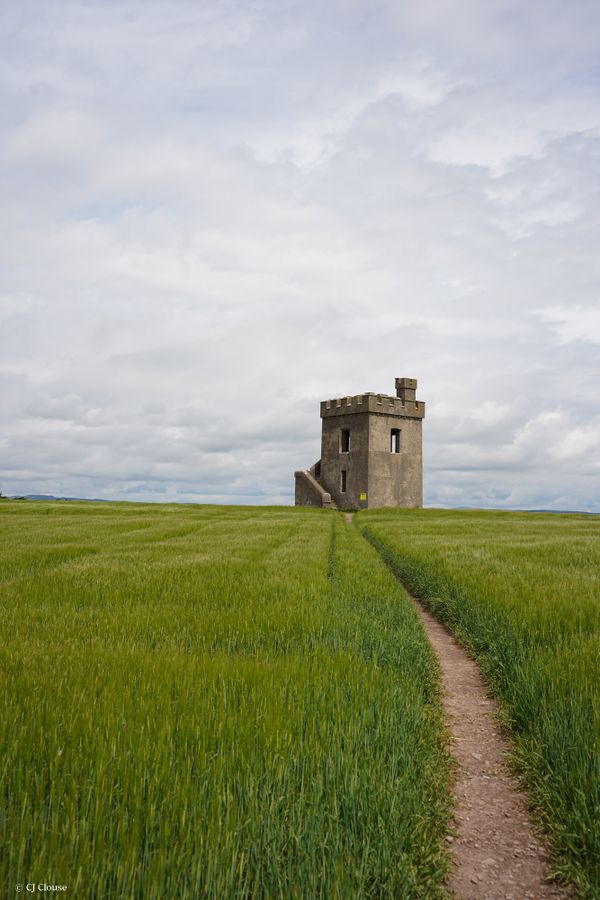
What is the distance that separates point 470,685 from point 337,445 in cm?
4664

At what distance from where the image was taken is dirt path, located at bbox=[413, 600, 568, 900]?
2.83 m

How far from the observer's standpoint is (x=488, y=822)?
337 cm

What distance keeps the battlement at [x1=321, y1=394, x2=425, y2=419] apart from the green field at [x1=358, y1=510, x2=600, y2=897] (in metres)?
37.8

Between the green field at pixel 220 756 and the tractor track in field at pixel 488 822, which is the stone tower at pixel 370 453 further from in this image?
the tractor track in field at pixel 488 822

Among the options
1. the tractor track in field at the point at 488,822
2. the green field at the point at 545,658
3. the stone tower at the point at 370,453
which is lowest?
the tractor track in field at the point at 488,822

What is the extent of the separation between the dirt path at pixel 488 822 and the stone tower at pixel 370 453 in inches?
1746

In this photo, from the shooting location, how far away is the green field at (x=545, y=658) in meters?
3.14
